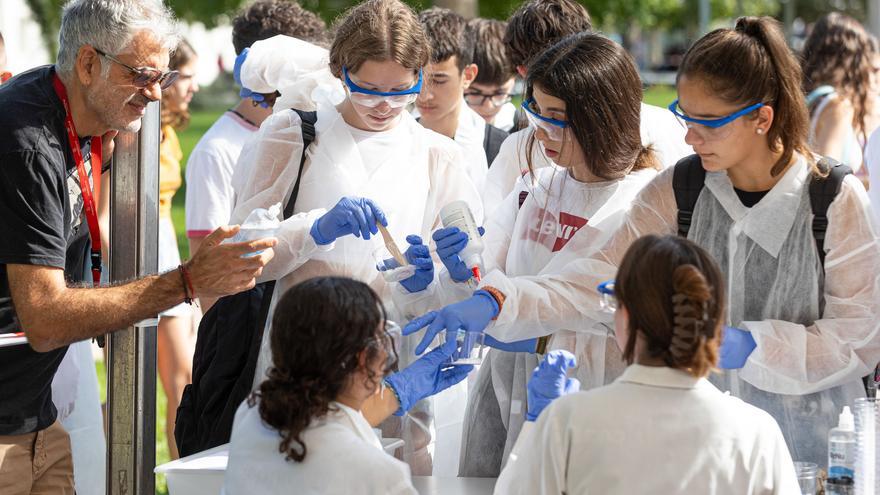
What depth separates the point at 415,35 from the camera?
334cm

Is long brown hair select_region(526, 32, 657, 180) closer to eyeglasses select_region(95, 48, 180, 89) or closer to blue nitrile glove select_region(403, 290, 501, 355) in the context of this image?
blue nitrile glove select_region(403, 290, 501, 355)

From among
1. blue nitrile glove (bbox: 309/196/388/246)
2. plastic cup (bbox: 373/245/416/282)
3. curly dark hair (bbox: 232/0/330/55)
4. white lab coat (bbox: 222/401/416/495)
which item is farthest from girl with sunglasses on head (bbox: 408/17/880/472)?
curly dark hair (bbox: 232/0/330/55)

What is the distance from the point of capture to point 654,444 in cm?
213

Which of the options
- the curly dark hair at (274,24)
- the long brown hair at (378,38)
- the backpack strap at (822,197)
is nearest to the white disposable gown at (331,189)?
the long brown hair at (378,38)

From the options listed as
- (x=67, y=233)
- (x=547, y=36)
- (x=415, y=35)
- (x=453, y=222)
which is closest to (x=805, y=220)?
(x=453, y=222)

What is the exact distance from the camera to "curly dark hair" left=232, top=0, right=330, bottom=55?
4.50m

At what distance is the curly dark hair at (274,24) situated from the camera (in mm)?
4496

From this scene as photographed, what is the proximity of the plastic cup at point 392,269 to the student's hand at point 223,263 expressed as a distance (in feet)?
1.21

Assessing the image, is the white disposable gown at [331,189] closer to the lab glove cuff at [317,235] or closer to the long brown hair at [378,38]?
the lab glove cuff at [317,235]

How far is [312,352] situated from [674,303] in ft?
2.38

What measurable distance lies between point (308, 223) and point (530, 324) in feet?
2.53

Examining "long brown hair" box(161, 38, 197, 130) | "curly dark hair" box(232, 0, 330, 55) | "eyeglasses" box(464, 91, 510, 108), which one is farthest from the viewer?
"long brown hair" box(161, 38, 197, 130)

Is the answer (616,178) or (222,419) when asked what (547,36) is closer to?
(616,178)

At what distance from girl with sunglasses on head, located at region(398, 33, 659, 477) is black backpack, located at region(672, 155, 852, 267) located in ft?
0.59
